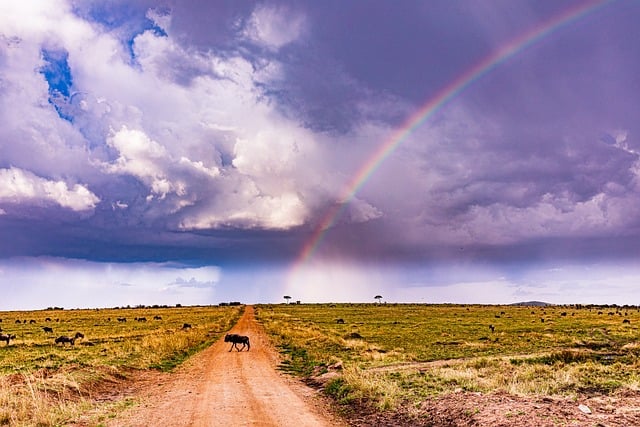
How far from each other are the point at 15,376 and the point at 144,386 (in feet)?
16.8

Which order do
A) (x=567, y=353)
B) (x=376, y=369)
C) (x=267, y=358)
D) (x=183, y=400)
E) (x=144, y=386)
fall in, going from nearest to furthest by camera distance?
(x=183, y=400) < (x=144, y=386) < (x=376, y=369) < (x=567, y=353) < (x=267, y=358)

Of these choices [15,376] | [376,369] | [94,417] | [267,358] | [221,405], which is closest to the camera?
[94,417]

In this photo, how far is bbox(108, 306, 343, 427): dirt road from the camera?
14062 mm

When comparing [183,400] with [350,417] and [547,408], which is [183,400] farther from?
[547,408]

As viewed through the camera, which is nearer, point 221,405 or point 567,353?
point 221,405

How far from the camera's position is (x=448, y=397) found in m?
15.1

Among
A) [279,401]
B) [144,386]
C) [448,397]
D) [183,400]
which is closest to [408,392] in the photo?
[448,397]

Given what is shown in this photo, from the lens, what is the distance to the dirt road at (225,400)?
46.1 feet

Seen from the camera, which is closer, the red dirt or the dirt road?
the red dirt

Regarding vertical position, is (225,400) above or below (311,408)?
above

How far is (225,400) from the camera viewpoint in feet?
55.7

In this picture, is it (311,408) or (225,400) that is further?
(225,400)

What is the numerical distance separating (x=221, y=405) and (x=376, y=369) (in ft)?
34.3

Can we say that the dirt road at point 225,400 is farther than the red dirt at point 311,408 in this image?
Yes
